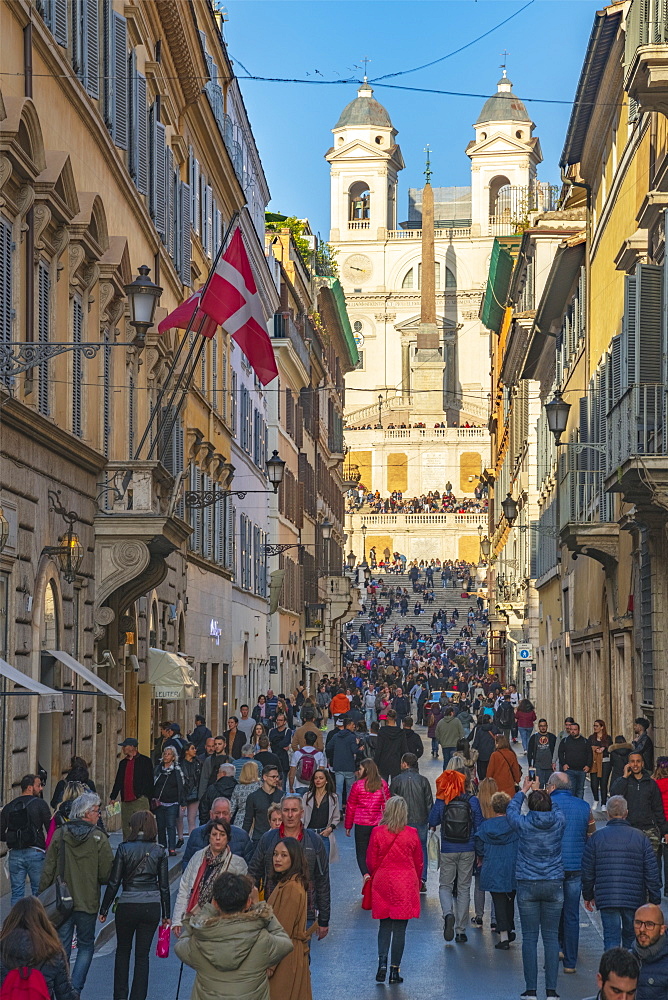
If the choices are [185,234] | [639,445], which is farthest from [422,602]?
[639,445]

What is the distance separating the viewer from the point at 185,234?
2956cm

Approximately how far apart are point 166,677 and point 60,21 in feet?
35.4

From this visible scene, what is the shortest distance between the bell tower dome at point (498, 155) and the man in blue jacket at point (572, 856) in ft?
503

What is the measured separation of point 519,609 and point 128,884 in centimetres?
4484

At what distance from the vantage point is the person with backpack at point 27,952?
7637mm

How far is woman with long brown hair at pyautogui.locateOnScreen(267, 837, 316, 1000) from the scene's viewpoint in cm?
905

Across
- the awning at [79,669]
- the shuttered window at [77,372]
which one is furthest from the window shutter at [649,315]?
the awning at [79,669]

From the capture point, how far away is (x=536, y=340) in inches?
1735

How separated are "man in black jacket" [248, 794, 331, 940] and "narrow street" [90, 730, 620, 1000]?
3.55 ft

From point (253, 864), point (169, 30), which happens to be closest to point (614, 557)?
point (169, 30)

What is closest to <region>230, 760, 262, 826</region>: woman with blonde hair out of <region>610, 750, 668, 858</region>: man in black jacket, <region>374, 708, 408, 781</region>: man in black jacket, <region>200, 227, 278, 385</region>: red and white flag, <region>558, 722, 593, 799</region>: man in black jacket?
<region>610, 750, 668, 858</region>: man in black jacket

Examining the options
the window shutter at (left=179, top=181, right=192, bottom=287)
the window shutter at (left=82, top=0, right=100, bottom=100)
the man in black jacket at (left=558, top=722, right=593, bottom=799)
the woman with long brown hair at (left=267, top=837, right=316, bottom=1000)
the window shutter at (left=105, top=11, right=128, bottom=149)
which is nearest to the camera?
the woman with long brown hair at (left=267, top=837, right=316, bottom=1000)

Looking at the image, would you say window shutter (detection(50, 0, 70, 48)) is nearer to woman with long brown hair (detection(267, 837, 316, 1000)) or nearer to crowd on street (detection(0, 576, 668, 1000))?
crowd on street (detection(0, 576, 668, 1000))

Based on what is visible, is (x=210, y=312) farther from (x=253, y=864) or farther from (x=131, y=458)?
(x=253, y=864)
